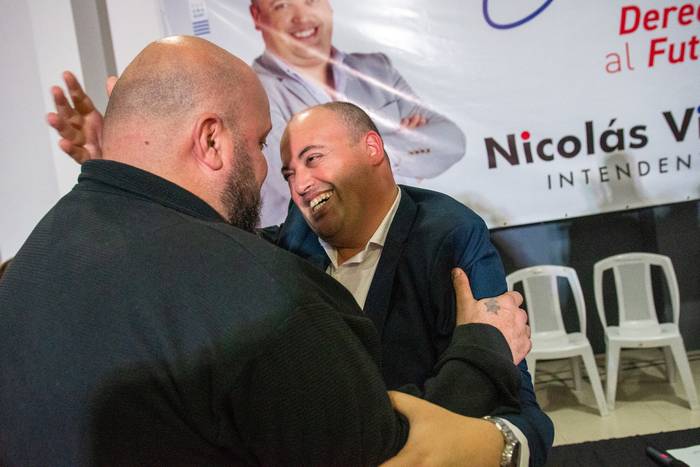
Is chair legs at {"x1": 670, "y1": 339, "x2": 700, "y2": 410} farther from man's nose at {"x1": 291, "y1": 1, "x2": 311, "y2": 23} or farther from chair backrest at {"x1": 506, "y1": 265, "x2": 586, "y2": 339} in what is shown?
man's nose at {"x1": 291, "y1": 1, "x2": 311, "y2": 23}

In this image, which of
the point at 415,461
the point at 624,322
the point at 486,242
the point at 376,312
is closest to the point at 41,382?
the point at 415,461

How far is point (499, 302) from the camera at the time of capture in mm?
1237

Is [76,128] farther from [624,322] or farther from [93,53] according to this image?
[624,322]

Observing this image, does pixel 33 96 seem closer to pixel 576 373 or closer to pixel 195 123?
pixel 195 123

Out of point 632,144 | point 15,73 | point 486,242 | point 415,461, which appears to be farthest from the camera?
point 632,144

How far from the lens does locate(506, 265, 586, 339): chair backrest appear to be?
12.7 ft

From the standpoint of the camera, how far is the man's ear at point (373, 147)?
1.67 m

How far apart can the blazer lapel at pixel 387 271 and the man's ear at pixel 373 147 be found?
0.27 metres

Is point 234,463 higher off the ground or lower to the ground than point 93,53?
lower

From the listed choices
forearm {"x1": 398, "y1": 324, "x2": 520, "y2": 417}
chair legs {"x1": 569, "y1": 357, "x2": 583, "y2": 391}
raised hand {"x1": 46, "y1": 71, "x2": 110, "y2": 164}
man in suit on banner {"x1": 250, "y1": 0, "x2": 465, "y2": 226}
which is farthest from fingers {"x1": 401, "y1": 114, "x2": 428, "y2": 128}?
forearm {"x1": 398, "y1": 324, "x2": 520, "y2": 417}

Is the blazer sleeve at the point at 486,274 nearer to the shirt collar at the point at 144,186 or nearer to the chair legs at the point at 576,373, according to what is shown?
the shirt collar at the point at 144,186

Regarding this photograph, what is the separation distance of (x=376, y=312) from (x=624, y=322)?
3150 millimetres

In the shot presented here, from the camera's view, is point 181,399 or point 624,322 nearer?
point 181,399

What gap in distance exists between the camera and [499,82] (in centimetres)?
333
